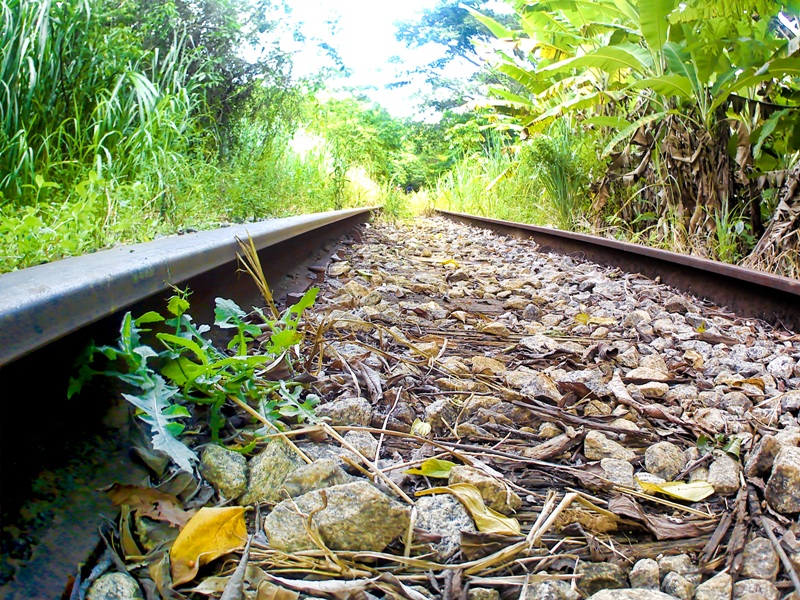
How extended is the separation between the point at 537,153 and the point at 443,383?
5.59m

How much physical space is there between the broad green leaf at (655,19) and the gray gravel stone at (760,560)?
4.67 m

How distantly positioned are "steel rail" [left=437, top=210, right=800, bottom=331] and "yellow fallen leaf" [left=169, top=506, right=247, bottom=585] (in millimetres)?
2357

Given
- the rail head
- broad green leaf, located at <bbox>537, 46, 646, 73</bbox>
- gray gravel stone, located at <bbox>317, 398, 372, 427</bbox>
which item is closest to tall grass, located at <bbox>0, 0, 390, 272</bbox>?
the rail head

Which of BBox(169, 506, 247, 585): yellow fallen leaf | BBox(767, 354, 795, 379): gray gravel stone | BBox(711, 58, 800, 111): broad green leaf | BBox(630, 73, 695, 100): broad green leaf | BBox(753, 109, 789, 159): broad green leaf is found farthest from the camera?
BBox(630, 73, 695, 100): broad green leaf

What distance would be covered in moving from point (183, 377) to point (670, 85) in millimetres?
4395

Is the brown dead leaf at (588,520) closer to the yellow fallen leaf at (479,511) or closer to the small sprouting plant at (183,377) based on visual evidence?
the yellow fallen leaf at (479,511)

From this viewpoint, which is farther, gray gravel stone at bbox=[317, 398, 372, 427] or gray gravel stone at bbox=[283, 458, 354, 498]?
gray gravel stone at bbox=[317, 398, 372, 427]

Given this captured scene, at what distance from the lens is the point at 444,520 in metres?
1.03

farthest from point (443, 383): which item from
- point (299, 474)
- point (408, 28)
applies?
point (408, 28)

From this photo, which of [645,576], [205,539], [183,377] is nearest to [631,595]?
[645,576]

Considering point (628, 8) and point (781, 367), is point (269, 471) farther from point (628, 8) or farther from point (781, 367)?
point (628, 8)

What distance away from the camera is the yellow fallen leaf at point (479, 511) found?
1.01 meters

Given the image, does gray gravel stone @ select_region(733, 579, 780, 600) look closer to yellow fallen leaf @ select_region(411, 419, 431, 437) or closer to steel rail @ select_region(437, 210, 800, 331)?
yellow fallen leaf @ select_region(411, 419, 431, 437)

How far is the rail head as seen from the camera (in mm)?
712
